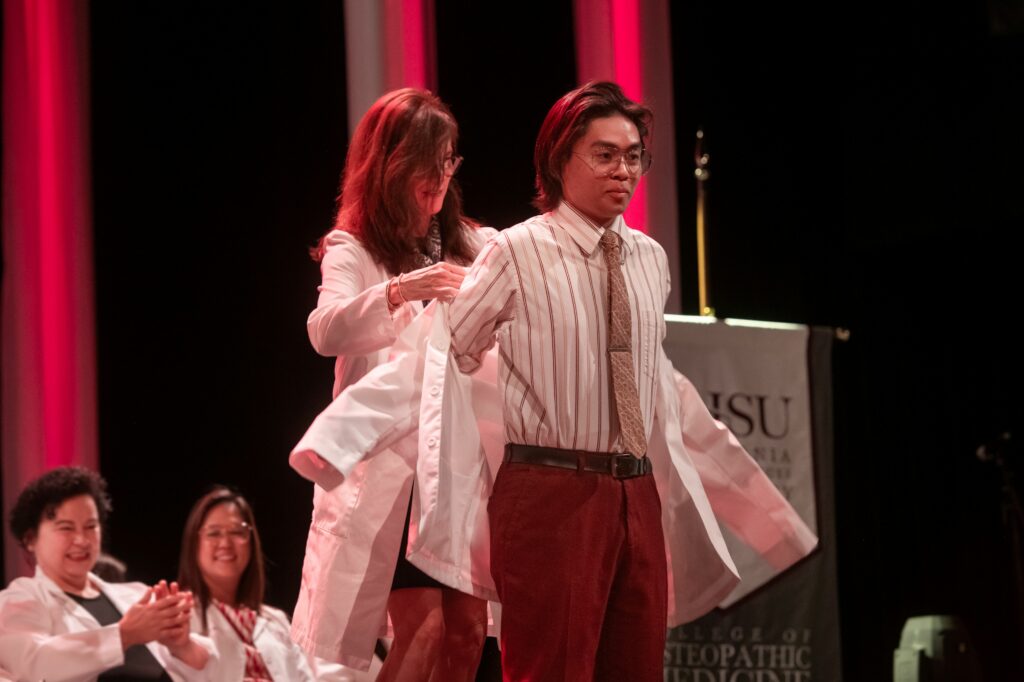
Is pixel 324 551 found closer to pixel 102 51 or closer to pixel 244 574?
pixel 244 574

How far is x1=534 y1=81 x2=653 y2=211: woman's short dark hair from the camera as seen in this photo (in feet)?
8.38

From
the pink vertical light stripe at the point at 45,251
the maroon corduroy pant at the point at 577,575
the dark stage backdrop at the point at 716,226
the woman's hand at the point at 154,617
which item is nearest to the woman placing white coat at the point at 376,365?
the maroon corduroy pant at the point at 577,575

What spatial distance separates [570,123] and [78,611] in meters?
2.38

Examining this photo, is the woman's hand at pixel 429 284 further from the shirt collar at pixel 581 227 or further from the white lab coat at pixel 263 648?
the white lab coat at pixel 263 648

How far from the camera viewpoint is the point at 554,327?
248 cm

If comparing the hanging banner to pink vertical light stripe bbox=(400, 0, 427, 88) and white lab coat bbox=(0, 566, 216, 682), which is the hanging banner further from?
white lab coat bbox=(0, 566, 216, 682)

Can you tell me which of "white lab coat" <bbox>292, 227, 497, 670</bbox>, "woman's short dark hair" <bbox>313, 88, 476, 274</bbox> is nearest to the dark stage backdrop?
"woman's short dark hair" <bbox>313, 88, 476, 274</bbox>

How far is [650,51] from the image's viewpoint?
453 cm

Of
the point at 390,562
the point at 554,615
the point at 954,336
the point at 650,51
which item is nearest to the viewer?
the point at 554,615

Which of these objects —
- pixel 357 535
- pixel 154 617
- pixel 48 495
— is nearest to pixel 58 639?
pixel 154 617

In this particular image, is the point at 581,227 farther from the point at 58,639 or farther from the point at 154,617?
the point at 58,639

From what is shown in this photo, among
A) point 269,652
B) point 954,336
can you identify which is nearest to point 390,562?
point 269,652

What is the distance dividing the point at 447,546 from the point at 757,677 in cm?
148

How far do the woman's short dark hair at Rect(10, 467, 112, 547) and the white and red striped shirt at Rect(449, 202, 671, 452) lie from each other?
2081 mm
